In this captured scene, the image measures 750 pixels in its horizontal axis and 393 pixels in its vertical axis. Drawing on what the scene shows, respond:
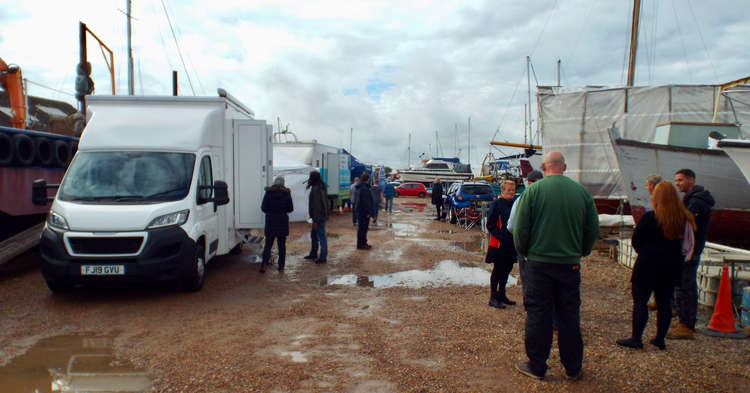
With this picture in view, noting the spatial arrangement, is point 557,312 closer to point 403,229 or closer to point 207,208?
point 207,208

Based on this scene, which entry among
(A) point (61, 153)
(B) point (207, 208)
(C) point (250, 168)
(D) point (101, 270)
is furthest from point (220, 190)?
(A) point (61, 153)

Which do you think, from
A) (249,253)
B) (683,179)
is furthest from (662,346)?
(249,253)

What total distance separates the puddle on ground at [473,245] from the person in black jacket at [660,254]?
6.95 m

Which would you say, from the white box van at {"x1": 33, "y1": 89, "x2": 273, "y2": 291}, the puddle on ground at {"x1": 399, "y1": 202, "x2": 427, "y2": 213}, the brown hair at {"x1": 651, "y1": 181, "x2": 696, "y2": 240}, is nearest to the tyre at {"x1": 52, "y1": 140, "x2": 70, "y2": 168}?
the white box van at {"x1": 33, "y1": 89, "x2": 273, "y2": 291}

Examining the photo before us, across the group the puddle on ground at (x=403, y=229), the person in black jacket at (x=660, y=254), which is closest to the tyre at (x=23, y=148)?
the puddle on ground at (x=403, y=229)

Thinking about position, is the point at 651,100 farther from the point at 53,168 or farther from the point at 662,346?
the point at 53,168

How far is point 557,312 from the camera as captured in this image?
4039mm

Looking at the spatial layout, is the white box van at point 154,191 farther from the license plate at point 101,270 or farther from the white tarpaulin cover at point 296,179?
the white tarpaulin cover at point 296,179

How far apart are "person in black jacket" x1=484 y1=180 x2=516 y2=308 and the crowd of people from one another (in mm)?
13

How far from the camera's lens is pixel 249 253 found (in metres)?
11.1

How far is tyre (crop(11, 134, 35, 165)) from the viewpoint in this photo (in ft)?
30.6

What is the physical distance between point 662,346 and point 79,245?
7159mm

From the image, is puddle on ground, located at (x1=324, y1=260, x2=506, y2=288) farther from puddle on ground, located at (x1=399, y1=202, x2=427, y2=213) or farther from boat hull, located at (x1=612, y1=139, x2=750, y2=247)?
puddle on ground, located at (x1=399, y1=202, x2=427, y2=213)

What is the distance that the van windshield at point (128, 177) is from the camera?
680 centimetres
